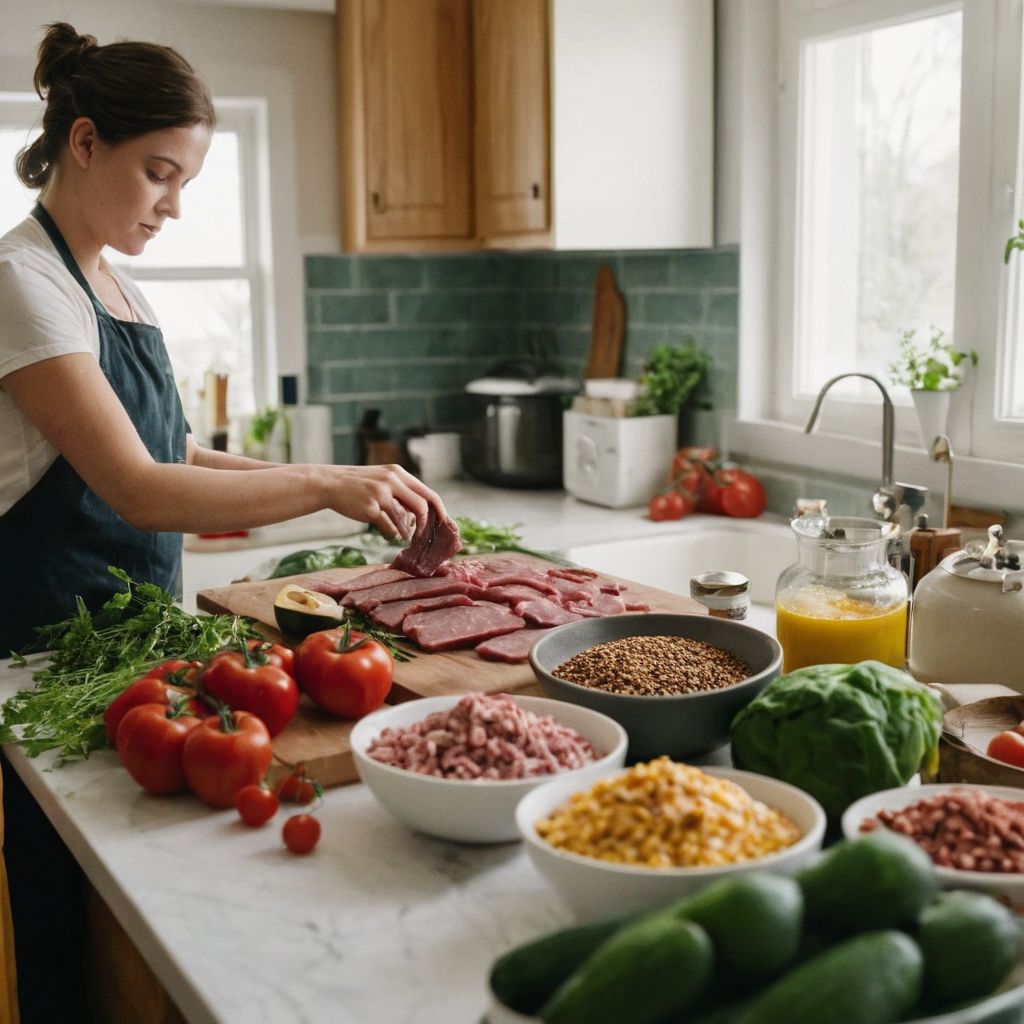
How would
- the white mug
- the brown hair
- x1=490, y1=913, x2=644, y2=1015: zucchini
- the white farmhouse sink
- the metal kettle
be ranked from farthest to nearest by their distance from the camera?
the white mug < the white farmhouse sink < the brown hair < the metal kettle < x1=490, y1=913, x2=644, y2=1015: zucchini

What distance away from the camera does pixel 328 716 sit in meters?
1.49

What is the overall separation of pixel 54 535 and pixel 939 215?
2057mm

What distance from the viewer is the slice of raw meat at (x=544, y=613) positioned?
1.80 meters

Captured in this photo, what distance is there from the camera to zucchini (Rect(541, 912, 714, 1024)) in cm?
78

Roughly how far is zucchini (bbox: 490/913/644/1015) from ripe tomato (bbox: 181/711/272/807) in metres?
0.47

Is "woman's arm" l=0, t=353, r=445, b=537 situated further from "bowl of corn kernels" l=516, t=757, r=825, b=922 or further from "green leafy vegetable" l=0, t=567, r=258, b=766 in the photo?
"bowl of corn kernels" l=516, t=757, r=825, b=922

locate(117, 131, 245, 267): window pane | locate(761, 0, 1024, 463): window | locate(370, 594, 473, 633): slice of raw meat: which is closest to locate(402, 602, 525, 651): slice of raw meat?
locate(370, 594, 473, 633): slice of raw meat

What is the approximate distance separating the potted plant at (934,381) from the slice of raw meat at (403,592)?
1.27 metres

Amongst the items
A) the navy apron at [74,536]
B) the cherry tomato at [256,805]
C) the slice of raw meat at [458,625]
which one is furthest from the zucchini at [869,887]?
the navy apron at [74,536]

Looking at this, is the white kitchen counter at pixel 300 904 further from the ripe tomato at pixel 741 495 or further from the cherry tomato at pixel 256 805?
the ripe tomato at pixel 741 495

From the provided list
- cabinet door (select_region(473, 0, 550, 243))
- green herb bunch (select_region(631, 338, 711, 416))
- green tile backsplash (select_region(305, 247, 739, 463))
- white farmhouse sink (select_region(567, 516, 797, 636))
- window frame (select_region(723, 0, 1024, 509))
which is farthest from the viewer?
green tile backsplash (select_region(305, 247, 739, 463))

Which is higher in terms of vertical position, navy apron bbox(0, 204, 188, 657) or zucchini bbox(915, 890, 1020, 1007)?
navy apron bbox(0, 204, 188, 657)

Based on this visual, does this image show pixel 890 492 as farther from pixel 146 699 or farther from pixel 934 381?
pixel 146 699

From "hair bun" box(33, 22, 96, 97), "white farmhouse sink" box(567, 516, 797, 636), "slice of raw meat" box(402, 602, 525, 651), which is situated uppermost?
"hair bun" box(33, 22, 96, 97)
